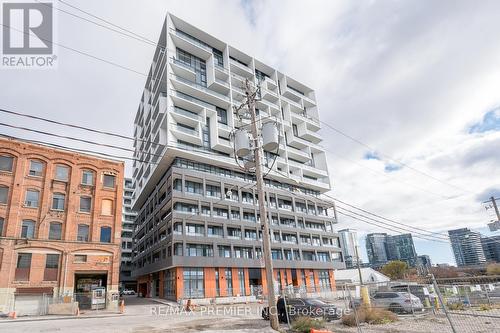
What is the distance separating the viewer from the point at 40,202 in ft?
103

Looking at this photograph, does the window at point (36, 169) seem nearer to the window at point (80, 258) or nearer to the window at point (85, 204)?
the window at point (85, 204)

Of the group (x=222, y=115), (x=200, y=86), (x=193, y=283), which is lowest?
(x=193, y=283)

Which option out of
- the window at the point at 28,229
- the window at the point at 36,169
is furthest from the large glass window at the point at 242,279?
the window at the point at 36,169

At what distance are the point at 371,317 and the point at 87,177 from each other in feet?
103

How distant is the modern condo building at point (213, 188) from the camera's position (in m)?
45.7

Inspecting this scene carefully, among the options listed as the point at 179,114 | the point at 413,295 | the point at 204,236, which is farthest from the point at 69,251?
the point at 413,295

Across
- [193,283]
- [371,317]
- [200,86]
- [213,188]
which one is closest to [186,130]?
[200,86]

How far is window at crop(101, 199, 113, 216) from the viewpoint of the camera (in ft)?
113

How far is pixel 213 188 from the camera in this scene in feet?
168

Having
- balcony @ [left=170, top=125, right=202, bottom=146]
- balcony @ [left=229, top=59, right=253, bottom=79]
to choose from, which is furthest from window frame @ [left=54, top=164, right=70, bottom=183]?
balcony @ [left=229, top=59, right=253, bottom=79]

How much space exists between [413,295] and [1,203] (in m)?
35.5

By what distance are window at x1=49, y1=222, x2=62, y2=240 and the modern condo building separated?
48.8ft

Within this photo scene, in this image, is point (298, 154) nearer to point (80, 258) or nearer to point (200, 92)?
point (200, 92)

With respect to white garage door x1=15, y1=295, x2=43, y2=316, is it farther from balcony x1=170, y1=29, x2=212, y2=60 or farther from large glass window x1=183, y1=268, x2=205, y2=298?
balcony x1=170, y1=29, x2=212, y2=60
